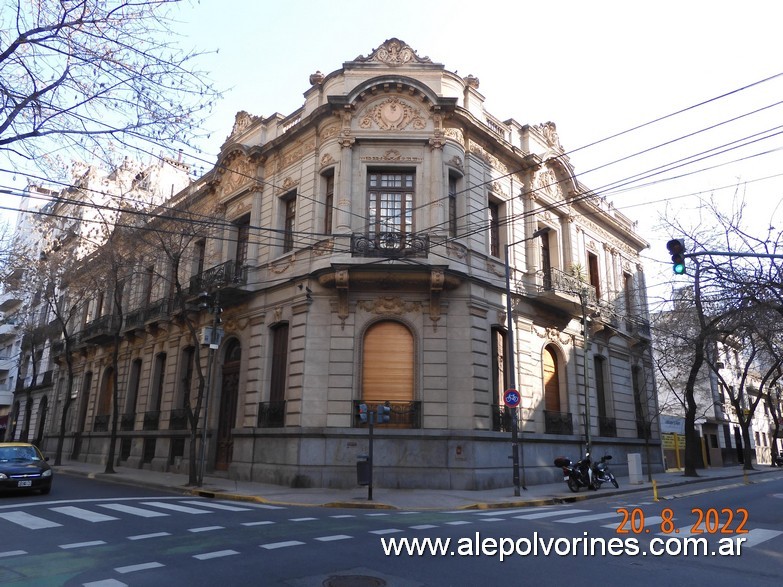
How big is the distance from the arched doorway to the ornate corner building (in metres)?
0.08

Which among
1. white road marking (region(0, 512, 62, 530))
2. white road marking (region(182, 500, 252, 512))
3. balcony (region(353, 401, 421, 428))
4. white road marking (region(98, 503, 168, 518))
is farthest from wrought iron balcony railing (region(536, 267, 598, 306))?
white road marking (region(0, 512, 62, 530))

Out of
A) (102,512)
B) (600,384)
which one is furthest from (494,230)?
(102,512)

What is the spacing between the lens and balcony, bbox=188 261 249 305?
21552 millimetres

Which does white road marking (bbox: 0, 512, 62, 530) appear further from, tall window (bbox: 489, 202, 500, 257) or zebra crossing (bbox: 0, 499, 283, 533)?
tall window (bbox: 489, 202, 500, 257)

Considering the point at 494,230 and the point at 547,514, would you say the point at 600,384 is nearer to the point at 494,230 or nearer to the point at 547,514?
the point at 494,230

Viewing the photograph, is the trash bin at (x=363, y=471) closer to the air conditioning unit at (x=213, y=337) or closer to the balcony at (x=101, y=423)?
the air conditioning unit at (x=213, y=337)

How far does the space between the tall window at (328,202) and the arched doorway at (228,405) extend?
6.37m

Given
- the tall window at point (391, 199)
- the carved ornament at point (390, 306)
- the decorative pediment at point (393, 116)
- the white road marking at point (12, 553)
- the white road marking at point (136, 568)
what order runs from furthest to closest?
the decorative pediment at point (393, 116) → the tall window at point (391, 199) → the carved ornament at point (390, 306) → the white road marking at point (12, 553) → the white road marking at point (136, 568)

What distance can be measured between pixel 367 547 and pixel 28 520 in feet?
21.6

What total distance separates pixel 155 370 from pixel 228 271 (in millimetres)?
8605

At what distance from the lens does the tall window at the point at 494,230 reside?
71.3ft

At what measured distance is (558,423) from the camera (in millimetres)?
21969

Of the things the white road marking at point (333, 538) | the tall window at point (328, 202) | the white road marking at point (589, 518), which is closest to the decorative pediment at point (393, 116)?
the tall window at point (328, 202)

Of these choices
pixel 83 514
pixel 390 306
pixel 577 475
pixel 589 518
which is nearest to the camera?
pixel 83 514
